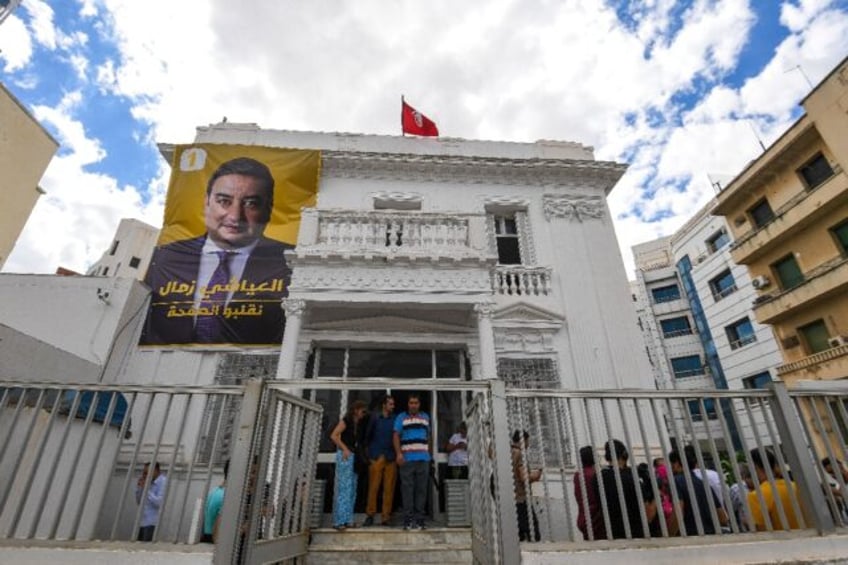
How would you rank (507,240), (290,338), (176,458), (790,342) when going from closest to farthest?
(176,458) < (290,338) < (507,240) < (790,342)

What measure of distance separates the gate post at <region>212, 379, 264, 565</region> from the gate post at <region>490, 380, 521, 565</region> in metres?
1.74

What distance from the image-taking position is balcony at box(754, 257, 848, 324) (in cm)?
1548

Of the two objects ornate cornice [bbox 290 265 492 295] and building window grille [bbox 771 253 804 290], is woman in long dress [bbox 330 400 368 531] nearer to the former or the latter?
ornate cornice [bbox 290 265 492 295]

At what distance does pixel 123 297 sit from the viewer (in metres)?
9.11

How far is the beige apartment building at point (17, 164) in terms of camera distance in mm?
9461

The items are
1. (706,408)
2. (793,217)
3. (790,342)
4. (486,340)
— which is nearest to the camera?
(706,408)

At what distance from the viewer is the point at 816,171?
55.5 feet

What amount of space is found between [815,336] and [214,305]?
21.4m

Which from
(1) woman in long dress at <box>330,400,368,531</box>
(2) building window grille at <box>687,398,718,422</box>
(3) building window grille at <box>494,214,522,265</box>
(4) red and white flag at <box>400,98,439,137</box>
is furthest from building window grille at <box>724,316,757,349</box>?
(1) woman in long dress at <box>330,400,368,531</box>

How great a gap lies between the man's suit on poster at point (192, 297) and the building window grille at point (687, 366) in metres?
30.4

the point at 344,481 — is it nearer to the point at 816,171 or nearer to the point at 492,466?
the point at 492,466

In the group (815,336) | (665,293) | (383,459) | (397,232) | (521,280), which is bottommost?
(383,459)

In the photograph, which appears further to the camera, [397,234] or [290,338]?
[397,234]

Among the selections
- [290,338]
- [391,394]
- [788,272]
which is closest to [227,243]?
[290,338]
